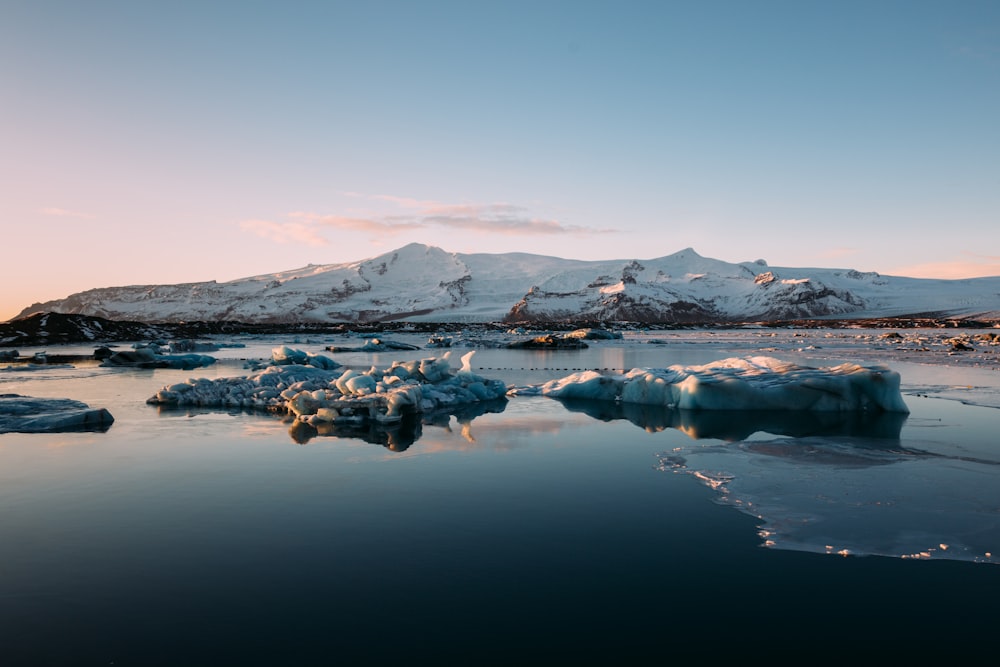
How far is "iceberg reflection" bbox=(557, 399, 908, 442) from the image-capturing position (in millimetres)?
10477

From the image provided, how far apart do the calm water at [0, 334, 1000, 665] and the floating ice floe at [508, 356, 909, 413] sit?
232cm

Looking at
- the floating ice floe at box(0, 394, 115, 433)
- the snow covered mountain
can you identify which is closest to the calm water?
the floating ice floe at box(0, 394, 115, 433)

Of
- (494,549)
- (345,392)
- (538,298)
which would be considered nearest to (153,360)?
(345,392)

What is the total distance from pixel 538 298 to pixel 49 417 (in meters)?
132

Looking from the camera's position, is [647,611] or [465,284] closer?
[647,611]

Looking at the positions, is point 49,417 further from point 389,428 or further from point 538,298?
point 538,298

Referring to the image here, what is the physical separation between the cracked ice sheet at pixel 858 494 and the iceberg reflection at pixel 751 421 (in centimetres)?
91

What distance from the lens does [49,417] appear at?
11086 millimetres

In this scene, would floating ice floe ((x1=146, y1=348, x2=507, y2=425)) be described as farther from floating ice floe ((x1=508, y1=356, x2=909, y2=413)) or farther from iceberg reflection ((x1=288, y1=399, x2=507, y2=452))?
floating ice floe ((x1=508, y1=356, x2=909, y2=413))

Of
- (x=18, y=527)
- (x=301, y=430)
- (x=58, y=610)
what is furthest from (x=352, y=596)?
(x=301, y=430)

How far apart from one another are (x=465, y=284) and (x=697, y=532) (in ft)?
555

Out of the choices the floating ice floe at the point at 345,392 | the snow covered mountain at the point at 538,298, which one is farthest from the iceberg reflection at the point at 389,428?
the snow covered mountain at the point at 538,298

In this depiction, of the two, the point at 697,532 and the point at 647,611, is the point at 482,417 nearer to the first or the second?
the point at 697,532

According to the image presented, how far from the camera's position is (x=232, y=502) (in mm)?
6645
